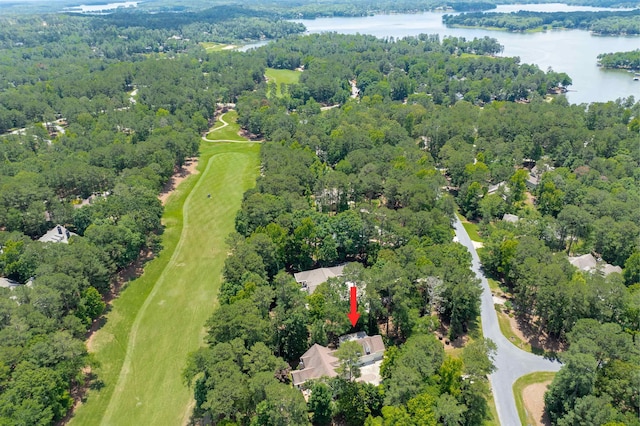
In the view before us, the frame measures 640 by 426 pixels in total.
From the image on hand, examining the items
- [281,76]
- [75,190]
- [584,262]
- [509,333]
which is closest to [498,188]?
[584,262]

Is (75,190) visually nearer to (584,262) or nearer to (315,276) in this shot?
(315,276)

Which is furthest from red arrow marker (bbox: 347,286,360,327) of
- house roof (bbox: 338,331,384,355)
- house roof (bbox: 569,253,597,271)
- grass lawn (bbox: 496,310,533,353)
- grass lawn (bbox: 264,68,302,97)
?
grass lawn (bbox: 264,68,302,97)

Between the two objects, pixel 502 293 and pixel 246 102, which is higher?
pixel 246 102

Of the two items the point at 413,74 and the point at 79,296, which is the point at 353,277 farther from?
the point at 413,74

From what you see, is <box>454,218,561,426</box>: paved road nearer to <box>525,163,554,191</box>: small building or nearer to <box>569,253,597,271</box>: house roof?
<box>569,253,597,271</box>: house roof

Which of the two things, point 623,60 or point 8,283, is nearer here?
point 8,283

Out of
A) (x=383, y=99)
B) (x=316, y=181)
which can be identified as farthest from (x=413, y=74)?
(x=316, y=181)
